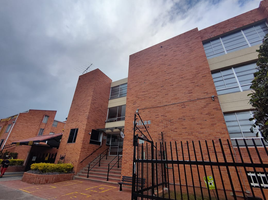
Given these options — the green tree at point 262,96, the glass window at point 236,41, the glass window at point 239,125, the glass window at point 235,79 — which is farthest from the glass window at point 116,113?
the green tree at point 262,96

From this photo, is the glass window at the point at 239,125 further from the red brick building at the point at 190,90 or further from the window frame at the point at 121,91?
the window frame at the point at 121,91

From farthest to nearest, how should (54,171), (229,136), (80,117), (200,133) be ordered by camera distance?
(80,117) < (54,171) < (200,133) < (229,136)

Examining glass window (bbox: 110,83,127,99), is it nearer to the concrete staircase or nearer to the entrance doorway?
the entrance doorway

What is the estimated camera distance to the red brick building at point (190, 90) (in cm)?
675

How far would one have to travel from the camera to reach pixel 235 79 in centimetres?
739

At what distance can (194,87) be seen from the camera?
7.78m

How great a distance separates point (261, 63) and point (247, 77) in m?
5.51

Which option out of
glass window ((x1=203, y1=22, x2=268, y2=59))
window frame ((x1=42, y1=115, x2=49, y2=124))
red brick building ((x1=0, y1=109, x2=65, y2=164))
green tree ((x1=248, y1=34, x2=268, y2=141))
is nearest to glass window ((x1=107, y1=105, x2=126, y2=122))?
glass window ((x1=203, y1=22, x2=268, y2=59))

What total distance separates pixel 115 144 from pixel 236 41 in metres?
12.5

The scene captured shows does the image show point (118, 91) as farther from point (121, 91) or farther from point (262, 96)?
point (262, 96)

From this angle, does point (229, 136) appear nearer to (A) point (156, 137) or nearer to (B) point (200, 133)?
(B) point (200, 133)

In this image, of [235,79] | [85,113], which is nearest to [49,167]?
[85,113]

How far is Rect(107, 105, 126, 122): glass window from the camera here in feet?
40.9

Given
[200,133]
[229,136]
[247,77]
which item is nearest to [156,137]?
[200,133]
